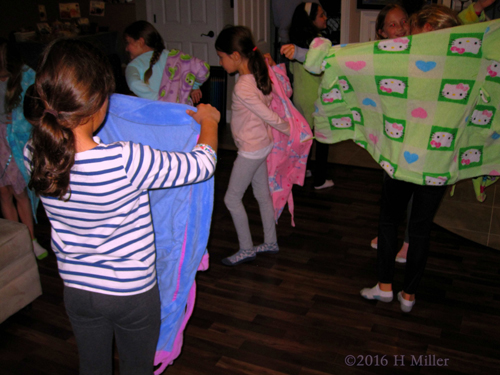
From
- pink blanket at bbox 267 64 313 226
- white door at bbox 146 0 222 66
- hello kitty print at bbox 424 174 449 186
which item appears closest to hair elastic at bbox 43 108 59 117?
hello kitty print at bbox 424 174 449 186

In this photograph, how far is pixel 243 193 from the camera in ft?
8.11

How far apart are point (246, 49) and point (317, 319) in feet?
4.57

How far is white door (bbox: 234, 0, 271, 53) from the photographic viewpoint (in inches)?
200

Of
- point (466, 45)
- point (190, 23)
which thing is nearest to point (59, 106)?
point (466, 45)

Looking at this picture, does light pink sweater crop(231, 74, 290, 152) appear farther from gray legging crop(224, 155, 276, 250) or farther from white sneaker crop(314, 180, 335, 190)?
white sneaker crop(314, 180, 335, 190)

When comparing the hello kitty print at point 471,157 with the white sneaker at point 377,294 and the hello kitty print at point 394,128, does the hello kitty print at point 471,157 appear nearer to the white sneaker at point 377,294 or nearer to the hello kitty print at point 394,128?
the hello kitty print at point 394,128

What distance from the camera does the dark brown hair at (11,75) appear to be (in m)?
2.35

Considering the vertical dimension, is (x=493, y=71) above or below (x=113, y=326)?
above

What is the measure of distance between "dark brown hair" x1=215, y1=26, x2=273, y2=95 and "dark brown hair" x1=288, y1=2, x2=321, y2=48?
46.1 inches

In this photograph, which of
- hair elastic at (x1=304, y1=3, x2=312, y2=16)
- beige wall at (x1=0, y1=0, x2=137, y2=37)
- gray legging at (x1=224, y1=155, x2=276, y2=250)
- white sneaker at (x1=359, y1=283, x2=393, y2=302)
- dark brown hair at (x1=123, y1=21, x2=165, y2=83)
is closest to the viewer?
white sneaker at (x1=359, y1=283, x2=393, y2=302)

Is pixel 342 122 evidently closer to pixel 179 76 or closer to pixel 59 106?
pixel 179 76

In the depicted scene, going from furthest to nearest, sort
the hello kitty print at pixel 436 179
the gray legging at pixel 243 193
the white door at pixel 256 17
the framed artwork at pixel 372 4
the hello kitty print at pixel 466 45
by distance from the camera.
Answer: the framed artwork at pixel 372 4
the white door at pixel 256 17
the gray legging at pixel 243 193
the hello kitty print at pixel 436 179
the hello kitty print at pixel 466 45

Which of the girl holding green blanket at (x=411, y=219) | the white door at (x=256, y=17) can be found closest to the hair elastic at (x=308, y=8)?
the girl holding green blanket at (x=411, y=219)

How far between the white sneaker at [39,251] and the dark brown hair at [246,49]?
1.65 m
